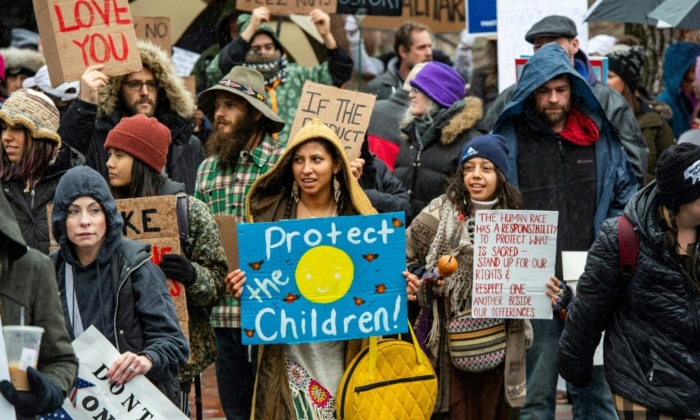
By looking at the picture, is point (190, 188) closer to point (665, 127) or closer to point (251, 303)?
point (251, 303)

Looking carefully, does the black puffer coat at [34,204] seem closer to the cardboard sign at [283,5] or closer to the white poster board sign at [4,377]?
the white poster board sign at [4,377]

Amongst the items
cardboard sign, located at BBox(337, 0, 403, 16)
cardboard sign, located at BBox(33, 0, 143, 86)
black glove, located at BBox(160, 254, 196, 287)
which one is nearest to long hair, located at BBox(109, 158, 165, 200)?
black glove, located at BBox(160, 254, 196, 287)

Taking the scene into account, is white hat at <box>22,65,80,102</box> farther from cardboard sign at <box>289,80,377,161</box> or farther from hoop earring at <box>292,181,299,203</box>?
hoop earring at <box>292,181,299,203</box>

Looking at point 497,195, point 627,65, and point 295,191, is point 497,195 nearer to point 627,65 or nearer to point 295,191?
point 295,191

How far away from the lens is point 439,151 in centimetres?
906

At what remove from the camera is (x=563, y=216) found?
833 cm

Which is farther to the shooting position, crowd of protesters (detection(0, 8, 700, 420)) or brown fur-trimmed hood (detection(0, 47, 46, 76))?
brown fur-trimmed hood (detection(0, 47, 46, 76))

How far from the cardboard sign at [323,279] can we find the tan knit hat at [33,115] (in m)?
1.54

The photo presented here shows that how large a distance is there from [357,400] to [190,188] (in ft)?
8.39

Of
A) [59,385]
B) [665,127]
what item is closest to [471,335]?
[59,385]

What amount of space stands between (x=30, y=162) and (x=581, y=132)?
10.3 feet

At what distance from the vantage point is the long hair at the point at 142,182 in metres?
7.14

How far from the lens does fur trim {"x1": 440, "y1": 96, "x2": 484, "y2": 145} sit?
895cm

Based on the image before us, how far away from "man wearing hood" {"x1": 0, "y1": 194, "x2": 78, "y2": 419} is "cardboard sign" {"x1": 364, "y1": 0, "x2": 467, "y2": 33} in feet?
28.6
